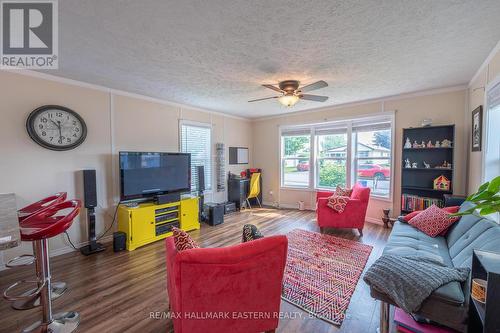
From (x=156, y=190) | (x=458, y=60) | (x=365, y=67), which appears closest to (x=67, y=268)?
(x=156, y=190)

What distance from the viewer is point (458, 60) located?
2559mm

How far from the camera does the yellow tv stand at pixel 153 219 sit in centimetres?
324

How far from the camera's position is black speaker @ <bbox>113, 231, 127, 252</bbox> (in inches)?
123

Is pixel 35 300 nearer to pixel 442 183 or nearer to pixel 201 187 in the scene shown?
pixel 201 187

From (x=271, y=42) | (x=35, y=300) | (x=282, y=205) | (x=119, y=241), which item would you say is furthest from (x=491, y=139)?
(x=35, y=300)

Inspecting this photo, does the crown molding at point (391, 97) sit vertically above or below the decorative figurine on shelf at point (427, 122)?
above

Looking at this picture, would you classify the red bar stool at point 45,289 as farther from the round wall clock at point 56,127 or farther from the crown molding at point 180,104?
the crown molding at point 180,104

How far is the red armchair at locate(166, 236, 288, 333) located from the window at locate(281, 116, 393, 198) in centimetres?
385

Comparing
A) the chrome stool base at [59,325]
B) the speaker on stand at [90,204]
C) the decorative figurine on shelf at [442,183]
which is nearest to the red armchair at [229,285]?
the chrome stool base at [59,325]

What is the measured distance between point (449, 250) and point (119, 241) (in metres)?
4.04

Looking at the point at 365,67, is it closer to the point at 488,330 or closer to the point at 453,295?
the point at 453,295

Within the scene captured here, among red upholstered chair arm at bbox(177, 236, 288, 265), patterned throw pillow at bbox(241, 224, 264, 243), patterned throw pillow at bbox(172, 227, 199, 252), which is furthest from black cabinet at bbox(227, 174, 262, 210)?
red upholstered chair arm at bbox(177, 236, 288, 265)

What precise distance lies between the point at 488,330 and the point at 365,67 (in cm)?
260

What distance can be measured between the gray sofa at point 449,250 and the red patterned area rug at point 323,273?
49cm
